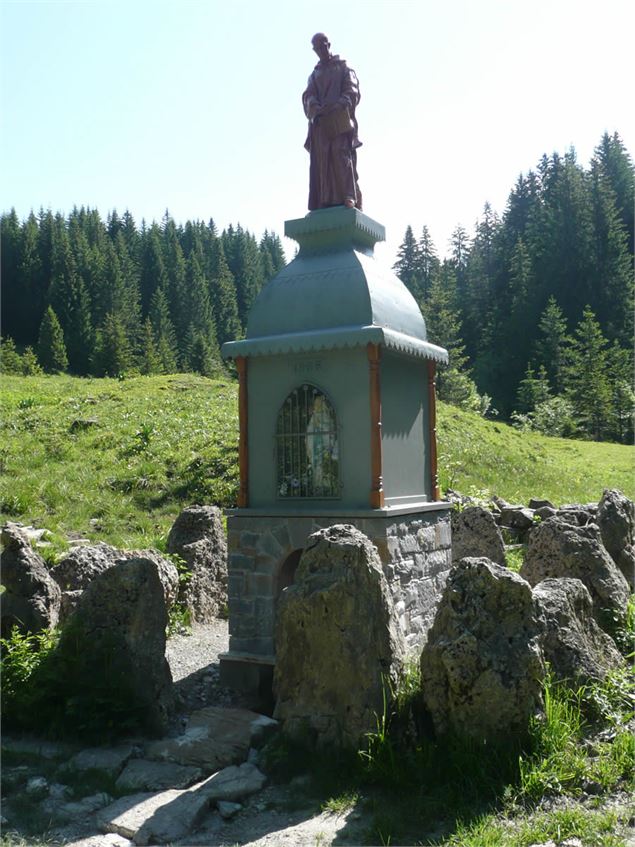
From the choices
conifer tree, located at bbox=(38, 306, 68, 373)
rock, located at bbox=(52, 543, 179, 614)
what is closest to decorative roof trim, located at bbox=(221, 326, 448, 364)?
rock, located at bbox=(52, 543, 179, 614)

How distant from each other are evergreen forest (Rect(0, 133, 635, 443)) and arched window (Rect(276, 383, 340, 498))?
31.9 metres

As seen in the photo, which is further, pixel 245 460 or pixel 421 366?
pixel 421 366

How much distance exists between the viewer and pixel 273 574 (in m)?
8.30

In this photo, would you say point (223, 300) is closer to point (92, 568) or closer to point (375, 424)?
point (92, 568)

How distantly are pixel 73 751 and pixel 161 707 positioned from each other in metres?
0.79

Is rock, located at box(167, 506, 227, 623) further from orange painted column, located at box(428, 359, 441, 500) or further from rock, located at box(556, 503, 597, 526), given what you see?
rock, located at box(556, 503, 597, 526)

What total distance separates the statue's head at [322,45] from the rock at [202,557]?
6873 millimetres

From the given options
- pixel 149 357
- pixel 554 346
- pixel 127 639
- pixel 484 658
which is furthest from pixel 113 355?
pixel 484 658

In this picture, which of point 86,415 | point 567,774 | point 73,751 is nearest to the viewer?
point 567,774

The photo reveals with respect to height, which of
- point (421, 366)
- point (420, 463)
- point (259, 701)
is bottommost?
point (259, 701)

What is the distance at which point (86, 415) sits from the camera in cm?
2341

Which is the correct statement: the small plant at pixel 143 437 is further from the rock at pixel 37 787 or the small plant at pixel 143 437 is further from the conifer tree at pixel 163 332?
the conifer tree at pixel 163 332

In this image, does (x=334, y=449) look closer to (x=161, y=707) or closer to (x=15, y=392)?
(x=161, y=707)

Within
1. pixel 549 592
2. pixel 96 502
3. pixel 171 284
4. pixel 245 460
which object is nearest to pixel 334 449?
pixel 245 460
